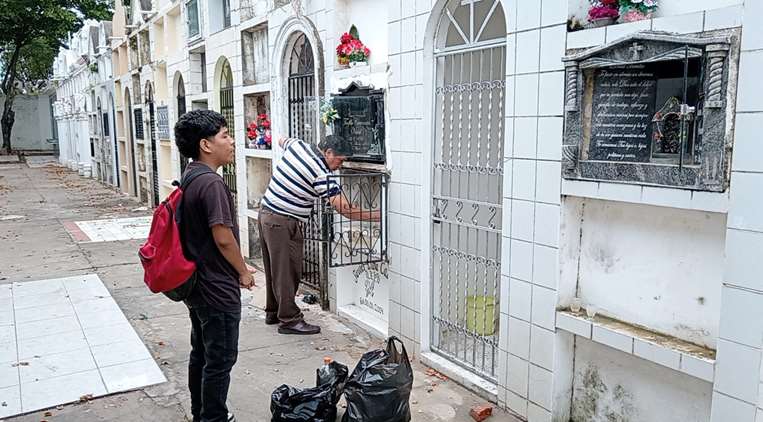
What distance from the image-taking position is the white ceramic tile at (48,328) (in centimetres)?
530

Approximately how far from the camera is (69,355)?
4809 mm

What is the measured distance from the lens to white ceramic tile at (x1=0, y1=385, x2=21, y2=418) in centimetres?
389

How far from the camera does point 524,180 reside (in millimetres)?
3545

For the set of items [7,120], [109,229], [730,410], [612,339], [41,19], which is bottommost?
[109,229]

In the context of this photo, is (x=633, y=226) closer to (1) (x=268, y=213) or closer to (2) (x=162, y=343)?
(1) (x=268, y=213)

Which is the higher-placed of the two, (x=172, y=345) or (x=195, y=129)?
(x=195, y=129)

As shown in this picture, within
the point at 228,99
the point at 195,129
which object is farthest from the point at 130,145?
the point at 195,129

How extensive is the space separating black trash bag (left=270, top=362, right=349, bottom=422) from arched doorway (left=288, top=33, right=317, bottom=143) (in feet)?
9.86

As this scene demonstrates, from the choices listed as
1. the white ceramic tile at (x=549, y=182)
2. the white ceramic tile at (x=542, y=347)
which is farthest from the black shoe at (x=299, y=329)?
the white ceramic tile at (x=549, y=182)

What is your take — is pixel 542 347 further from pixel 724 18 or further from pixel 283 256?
pixel 283 256

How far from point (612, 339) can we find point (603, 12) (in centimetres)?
164

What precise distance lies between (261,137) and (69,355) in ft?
11.1

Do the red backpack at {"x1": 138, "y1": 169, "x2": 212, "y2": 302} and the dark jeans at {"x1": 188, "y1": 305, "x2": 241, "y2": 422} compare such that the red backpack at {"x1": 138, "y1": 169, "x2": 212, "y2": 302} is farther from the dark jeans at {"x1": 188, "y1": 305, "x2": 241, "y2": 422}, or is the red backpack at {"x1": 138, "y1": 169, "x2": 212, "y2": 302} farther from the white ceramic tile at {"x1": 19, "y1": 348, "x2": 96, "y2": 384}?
the white ceramic tile at {"x1": 19, "y1": 348, "x2": 96, "y2": 384}

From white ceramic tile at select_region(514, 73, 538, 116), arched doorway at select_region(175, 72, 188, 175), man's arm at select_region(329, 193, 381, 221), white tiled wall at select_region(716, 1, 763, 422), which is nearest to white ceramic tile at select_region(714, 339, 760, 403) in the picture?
white tiled wall at select_region(716, 1, 763, 422)
